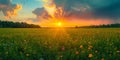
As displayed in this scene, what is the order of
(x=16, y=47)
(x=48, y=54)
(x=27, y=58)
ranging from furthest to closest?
(x=16, y=47) < (x=48, y=54) < (x=27, y=58)

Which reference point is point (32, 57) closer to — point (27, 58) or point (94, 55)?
point (27, 58)

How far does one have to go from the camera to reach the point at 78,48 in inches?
369

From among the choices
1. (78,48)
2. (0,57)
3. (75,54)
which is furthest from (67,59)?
(0,57)

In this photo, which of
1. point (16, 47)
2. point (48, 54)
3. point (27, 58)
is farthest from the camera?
point (16, 47)

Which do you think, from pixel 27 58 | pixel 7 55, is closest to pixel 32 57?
pixel 27 58

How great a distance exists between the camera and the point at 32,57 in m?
8.11

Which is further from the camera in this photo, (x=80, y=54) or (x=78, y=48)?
(x=78, y=48)

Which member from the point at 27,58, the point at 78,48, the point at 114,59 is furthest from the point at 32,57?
the point at 114,59

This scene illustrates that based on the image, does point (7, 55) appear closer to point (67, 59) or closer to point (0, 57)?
point (0, 57)

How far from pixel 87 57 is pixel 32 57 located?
1.88 meters

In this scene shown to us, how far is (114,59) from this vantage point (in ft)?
26.0

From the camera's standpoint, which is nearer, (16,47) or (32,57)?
(32,57)

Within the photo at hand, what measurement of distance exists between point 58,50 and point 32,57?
1460mm

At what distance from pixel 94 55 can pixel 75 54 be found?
654 mm
